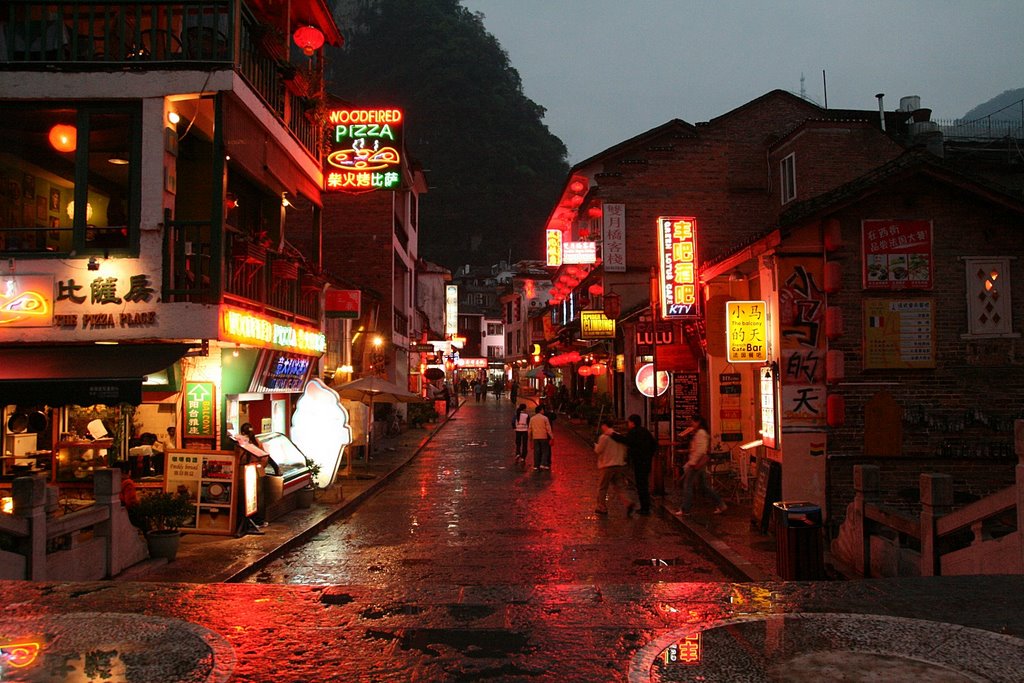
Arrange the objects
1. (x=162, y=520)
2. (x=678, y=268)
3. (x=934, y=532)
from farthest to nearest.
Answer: (x=678, y=268), (x=162, y=520), (x=934, y=532)

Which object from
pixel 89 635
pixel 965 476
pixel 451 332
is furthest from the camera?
pixel 451 332

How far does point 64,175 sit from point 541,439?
1294 cm

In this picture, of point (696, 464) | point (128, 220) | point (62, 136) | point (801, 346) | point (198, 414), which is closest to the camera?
point (128, 220)

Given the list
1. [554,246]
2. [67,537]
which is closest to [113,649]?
[67,537]

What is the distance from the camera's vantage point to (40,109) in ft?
36.2

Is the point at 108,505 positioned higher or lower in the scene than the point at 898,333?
lower

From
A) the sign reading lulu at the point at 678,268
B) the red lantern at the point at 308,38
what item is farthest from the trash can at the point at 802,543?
the red lantern at the point at 308,38

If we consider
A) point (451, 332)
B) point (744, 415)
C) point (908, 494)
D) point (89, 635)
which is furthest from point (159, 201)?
point (451, 332)

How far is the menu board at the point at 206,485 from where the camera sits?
11.9 m

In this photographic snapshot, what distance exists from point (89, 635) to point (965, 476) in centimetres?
1260

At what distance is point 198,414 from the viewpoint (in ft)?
41.3

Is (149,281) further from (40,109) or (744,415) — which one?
(744,415)

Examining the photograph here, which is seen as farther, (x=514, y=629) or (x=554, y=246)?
(x=554, y=246)

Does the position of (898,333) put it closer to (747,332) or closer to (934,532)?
(747,332)
